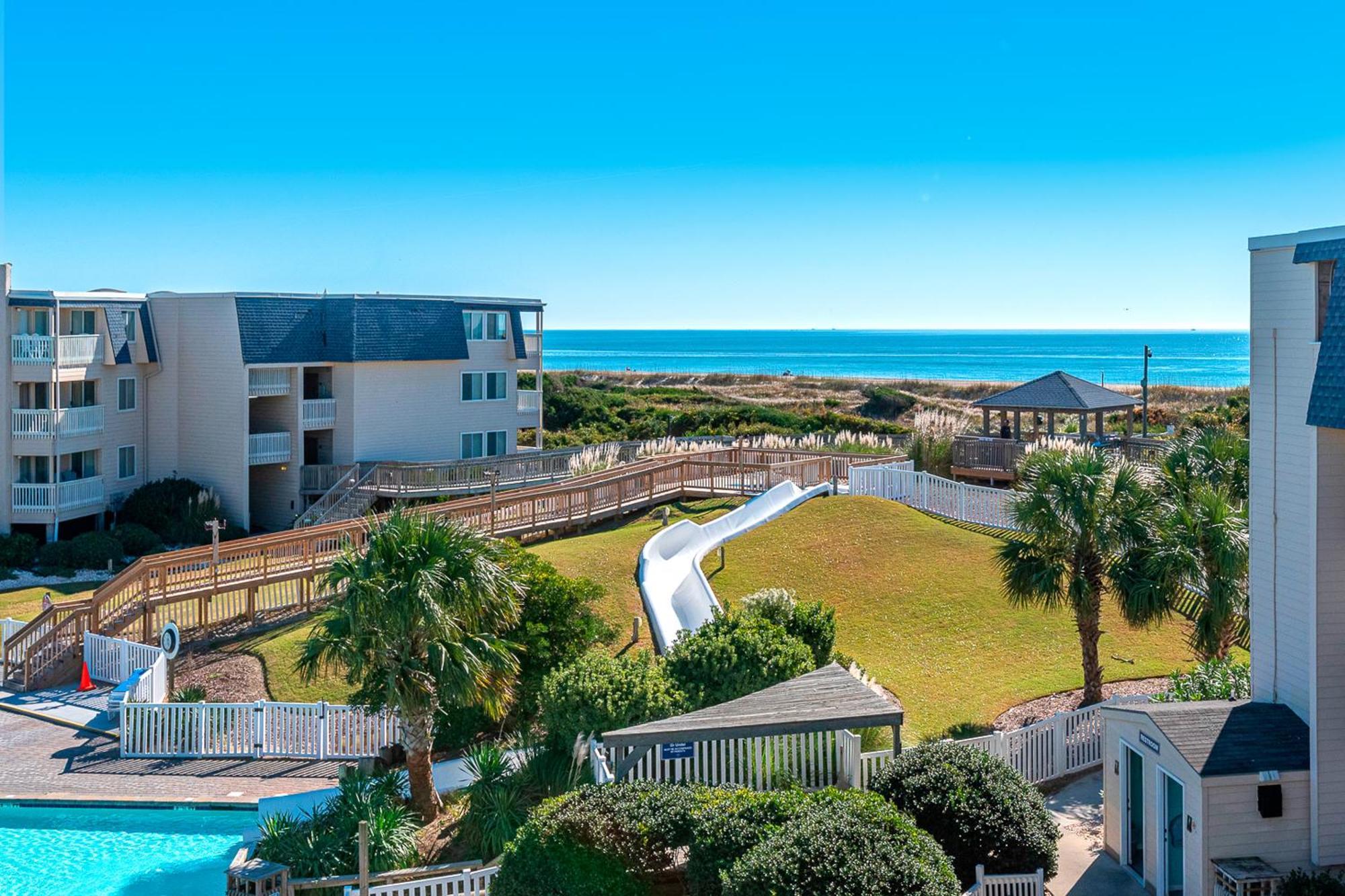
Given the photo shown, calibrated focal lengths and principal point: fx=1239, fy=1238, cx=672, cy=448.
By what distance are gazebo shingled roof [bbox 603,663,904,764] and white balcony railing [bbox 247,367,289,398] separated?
92.5 ft

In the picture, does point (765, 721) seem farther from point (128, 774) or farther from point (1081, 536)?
point (128, 774)

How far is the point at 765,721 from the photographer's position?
13.8 meters

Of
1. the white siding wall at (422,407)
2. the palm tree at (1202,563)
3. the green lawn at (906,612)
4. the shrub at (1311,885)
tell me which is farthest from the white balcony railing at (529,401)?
the shrub at (1311,885)

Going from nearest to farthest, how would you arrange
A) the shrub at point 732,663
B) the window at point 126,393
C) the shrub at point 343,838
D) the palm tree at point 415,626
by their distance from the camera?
the shrub at point 343,838 → the palm tree at point 415,626 → the shrub at point 732,663 → the window at point 126,393

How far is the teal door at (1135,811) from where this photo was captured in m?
13.9

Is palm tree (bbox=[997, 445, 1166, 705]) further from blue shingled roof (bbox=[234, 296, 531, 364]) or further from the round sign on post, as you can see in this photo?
blue shingled roof (bbox=[234, 296, 531, 364])

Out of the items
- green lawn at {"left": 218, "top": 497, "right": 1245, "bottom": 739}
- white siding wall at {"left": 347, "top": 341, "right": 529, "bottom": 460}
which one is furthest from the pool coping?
white siding wall at {"left": 347, "top": 341, "right": 529, "bottom": 460}

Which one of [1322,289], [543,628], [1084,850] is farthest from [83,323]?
[1322,289]

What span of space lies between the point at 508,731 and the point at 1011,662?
8676mm

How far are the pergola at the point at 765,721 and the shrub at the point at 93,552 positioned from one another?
82.6 feet

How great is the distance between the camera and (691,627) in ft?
74.7

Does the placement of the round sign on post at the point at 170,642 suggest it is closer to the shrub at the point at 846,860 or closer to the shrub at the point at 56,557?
the shrub at the point at 846,860

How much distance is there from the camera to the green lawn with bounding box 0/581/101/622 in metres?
29.1

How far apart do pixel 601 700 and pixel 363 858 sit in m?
4.04
